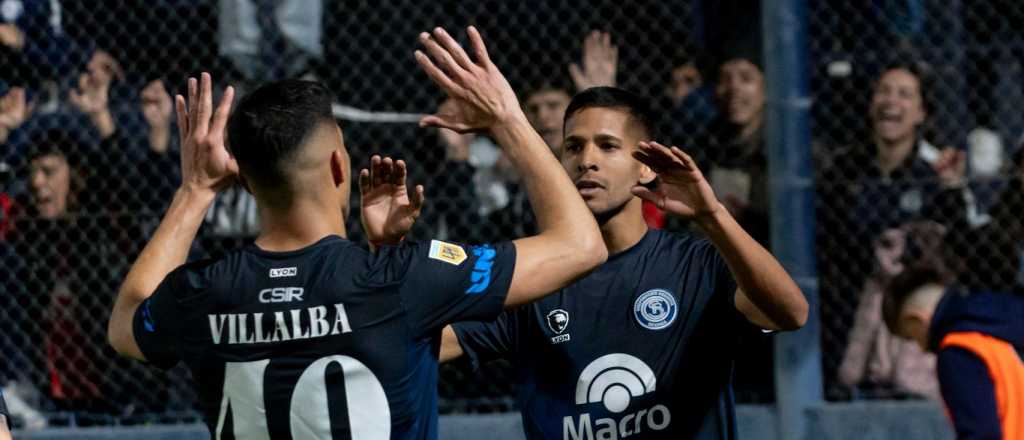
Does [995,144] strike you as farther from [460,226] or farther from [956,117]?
[460,226]

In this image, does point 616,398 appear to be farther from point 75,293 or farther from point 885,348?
point 75,293

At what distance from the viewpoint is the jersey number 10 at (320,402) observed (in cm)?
276

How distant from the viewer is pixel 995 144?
20.8 ft

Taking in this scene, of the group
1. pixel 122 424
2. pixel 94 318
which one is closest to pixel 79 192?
pixel 94 318

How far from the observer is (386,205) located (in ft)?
11.3

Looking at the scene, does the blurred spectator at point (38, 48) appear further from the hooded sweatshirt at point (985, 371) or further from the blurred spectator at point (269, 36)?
the hooded sweatshirt at point (985, 371)

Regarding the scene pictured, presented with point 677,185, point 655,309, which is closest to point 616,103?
point 655,309

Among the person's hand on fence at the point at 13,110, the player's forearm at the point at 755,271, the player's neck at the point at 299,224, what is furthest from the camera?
the person's hand on fence at the point at 13,110

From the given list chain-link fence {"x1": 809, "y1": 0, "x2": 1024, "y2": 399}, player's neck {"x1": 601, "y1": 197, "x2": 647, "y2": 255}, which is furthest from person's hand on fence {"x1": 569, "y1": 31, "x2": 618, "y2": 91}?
player's neck {"x1": 601, "y1": 197, "x2": 647, "y2": 255}

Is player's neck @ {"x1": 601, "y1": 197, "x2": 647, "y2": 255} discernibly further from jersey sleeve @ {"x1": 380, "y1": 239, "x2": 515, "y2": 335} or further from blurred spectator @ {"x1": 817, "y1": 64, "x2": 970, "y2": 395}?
blurred spectator @ {"x1": 817, "y1": 64, "x2": 970, "y2": 395}

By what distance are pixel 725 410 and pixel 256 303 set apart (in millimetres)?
1421

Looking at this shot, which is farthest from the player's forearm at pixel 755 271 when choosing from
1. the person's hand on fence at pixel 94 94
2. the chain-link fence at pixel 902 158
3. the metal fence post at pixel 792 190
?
the person's hand on fence at pixel 94 94

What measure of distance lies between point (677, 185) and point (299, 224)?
886 mm

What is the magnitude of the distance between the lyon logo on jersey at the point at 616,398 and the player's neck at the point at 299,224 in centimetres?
107
